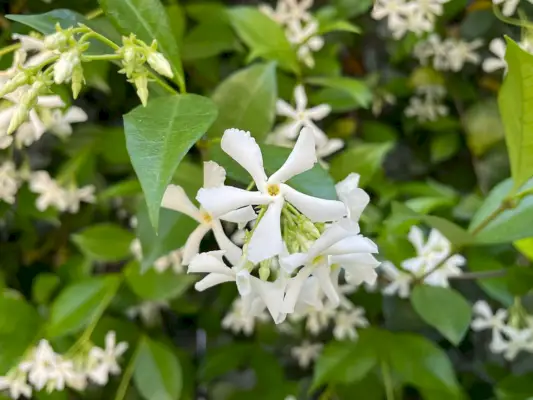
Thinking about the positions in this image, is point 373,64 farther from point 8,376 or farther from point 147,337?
point 8,376

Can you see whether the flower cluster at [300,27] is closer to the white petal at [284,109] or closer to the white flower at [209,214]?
the white petal at [284,109]

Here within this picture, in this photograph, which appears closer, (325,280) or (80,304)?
(325,280)

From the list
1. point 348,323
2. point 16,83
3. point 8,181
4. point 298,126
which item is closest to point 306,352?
point 348,323

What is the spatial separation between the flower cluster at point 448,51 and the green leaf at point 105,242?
0.47 meters

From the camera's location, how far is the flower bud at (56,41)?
341mm

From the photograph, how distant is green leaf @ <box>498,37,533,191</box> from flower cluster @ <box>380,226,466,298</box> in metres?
0.15

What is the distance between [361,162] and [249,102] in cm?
16

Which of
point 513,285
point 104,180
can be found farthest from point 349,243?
point 104,180

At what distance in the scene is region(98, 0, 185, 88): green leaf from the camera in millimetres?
424

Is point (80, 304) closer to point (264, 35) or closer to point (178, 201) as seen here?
point (178, 201)

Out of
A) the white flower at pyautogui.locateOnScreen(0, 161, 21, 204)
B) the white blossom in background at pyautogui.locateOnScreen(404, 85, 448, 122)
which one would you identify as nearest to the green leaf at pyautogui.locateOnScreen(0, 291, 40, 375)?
the white flower at pyautogui.locateOnScreen(0, 161, 21, 204)

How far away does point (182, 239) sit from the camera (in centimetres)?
50

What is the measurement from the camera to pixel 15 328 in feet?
2.09

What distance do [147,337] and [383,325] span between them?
30cm
